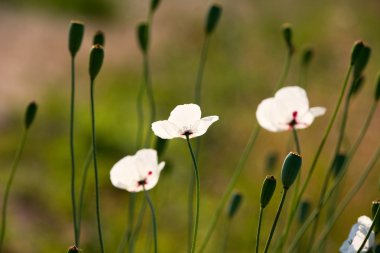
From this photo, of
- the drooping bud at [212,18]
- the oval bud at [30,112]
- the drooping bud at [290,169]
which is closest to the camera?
the drooping bud at [290,169]

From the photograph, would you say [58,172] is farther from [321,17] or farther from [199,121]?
[321,17]

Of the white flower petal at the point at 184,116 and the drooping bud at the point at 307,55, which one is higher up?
the drooping bud at the point at 307,55

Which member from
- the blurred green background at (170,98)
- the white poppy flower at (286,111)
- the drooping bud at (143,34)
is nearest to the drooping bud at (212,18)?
the drooping bud at (143,34)

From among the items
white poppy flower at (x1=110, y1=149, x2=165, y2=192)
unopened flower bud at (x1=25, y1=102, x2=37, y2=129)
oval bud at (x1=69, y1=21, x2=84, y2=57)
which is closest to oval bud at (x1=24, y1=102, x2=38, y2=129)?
unopened flower bud at (x1=25, y1=102, x2=37, y2=129)

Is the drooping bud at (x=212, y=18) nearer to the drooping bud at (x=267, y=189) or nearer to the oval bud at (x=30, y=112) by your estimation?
the oval bud at (x=30, y=112)

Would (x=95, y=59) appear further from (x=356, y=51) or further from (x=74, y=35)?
(x=356, y=51)

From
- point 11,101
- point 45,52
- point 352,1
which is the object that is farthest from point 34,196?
point 352,1
